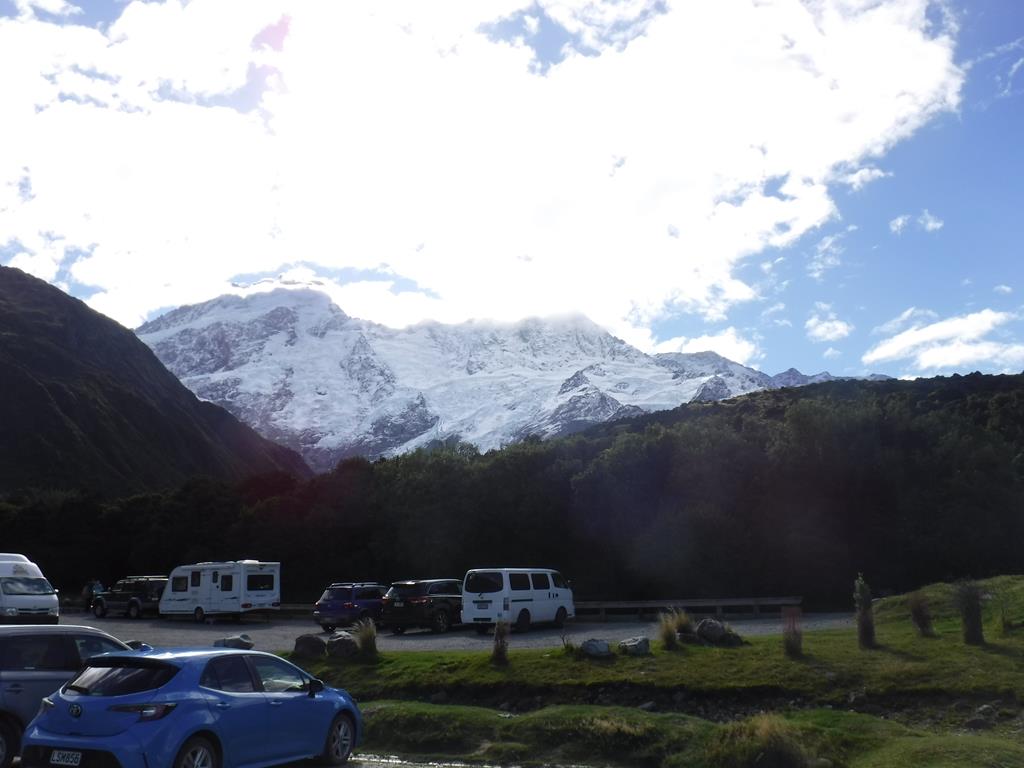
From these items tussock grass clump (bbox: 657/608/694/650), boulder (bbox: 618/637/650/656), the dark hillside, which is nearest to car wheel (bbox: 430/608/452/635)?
tussock grass clump (bbox: 657/608/694/650)

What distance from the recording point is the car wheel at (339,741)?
435 inches

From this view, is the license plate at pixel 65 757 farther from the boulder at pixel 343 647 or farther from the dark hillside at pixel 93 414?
the dark hillside at pixel 93 414

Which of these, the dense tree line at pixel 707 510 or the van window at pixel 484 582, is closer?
the van window at pixel 484 582

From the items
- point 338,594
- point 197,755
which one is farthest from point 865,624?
point 338,594

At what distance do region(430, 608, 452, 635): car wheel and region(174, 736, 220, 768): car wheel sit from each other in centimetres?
2048

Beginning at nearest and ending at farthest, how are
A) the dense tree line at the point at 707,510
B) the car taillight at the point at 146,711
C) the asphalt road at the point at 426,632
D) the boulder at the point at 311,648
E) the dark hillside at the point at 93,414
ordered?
the car taillight at the point at 146,711 → the boulder at the point at 311,648 → the asphalt road at the point at 426,632 → the dense tree line at the point at 707,510 → the dark hillside at the point at 93,414

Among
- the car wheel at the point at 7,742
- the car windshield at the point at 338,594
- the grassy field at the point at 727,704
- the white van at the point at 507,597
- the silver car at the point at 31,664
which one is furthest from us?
the car windshield at the point at 338,594

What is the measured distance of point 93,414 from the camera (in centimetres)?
12194

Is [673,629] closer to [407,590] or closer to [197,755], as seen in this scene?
[197,755]

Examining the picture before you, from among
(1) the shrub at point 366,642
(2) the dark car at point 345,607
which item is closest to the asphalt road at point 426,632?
(2) the dark car at point 345,607

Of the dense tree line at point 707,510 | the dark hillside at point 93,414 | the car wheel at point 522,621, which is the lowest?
the car wheel at point 522,621

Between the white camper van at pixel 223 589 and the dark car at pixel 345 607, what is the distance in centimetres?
585

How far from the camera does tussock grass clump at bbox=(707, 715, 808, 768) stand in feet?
33.6

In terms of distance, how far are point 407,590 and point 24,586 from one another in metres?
11.3
